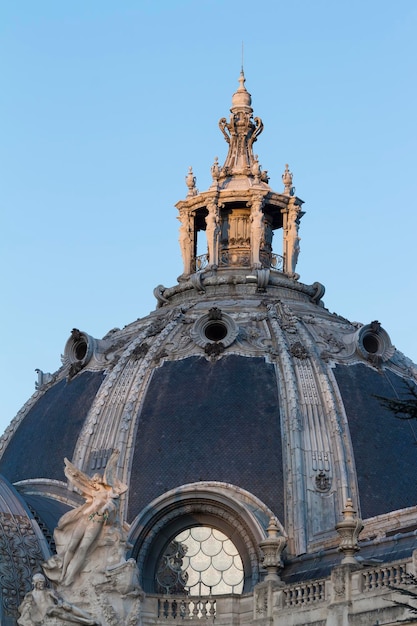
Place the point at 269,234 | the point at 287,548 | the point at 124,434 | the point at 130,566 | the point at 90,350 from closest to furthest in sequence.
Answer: the point at 130,566, the point at 287,548, the point at 124,434, the point at 90,350, the point at 269,234

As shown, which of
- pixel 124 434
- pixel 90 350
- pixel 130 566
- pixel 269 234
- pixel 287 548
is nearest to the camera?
pixel 130 566

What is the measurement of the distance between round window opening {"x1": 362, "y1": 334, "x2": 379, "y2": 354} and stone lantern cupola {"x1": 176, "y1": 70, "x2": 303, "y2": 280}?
5.93 m

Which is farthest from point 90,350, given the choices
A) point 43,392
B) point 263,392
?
point 263,392

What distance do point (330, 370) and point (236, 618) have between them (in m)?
10.3

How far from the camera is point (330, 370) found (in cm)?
5725

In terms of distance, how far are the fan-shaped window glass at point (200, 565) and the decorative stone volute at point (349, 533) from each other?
16.1 ft

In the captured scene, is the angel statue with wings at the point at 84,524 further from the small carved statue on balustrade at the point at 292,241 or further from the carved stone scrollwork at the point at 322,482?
the small carved statue on balustrade at the point at 292,241

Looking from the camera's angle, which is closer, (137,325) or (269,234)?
(137,325)

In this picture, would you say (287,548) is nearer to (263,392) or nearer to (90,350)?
(263,392)

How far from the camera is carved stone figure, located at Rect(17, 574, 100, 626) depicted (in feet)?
153

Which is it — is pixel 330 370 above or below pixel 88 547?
above

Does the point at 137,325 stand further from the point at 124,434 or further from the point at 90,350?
the point at 124,434

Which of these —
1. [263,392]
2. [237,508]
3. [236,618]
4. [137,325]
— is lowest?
[236,618]

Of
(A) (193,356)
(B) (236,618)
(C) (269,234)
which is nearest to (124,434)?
(A) (193,356)
